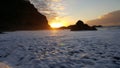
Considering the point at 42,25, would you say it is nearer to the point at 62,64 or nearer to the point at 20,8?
the point at 20,8

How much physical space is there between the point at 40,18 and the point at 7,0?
37596mm

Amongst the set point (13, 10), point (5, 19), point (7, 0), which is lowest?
point (5, 19)

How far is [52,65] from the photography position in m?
8.01

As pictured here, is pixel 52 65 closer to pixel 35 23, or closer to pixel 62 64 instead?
pixel 62 64

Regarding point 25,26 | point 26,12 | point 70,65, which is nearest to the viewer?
point 70,65

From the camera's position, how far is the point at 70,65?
788 centimetres

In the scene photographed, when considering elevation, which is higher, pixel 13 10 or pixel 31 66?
pixel 13 10

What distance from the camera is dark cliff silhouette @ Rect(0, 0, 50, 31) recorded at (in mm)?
127375

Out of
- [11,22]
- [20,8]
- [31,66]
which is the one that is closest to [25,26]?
[11,22]

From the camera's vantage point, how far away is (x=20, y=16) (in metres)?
140

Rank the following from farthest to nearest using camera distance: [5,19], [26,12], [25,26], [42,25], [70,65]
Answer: [42,25], [26,12], [25,26], [5,19], [70,65]

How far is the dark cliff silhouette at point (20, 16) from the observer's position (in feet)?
418

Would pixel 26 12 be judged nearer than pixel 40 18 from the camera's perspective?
Yes

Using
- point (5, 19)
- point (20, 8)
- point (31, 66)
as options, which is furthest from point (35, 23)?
point (31, 66)
